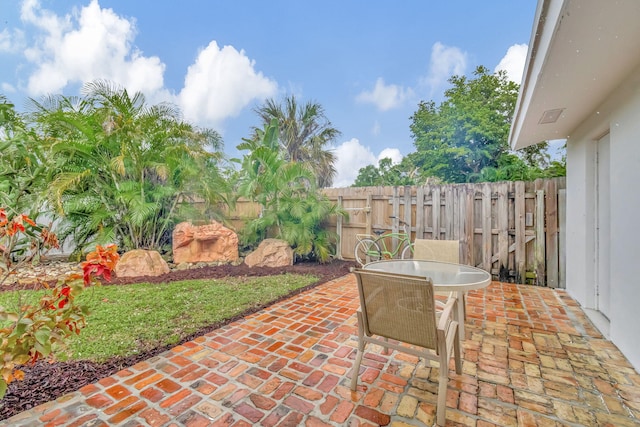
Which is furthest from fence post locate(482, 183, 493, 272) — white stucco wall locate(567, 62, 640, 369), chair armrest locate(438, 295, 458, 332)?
chair armrest locate(438, 295, 458, 332)

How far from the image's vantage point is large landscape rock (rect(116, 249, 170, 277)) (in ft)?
15.8

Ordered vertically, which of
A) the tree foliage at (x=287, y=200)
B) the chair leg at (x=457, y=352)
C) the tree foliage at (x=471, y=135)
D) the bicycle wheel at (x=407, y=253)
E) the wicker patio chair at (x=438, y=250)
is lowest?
the chair leg at (x=457, y=352)

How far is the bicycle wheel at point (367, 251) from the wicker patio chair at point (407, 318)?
11.6ft

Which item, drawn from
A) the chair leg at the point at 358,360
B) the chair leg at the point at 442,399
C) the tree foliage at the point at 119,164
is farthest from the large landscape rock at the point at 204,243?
the chair leg at the point at 442,399

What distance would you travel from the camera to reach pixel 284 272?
518 cm

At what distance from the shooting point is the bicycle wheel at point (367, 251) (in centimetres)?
545

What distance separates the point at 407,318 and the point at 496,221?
152 inches

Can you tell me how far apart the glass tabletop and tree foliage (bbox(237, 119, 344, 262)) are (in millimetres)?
3113

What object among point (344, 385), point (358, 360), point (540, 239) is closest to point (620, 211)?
point (540, 239)

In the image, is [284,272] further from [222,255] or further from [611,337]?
[611,337]

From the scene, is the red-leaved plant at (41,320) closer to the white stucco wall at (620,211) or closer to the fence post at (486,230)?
the white stucco wall at (620,211)

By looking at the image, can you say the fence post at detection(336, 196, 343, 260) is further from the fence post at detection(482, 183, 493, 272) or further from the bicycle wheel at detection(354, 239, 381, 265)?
the fence post at detection(482, 183, 493, 272)

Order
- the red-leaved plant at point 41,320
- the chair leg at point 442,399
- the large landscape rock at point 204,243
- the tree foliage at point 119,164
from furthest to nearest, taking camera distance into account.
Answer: the large landscape rock at point 204,243 < the tree foliage at point 119,164 < the chair leg at point 442,399 < the red-leaved plant at point 41,320

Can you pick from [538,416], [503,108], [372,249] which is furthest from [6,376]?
[503,108]
